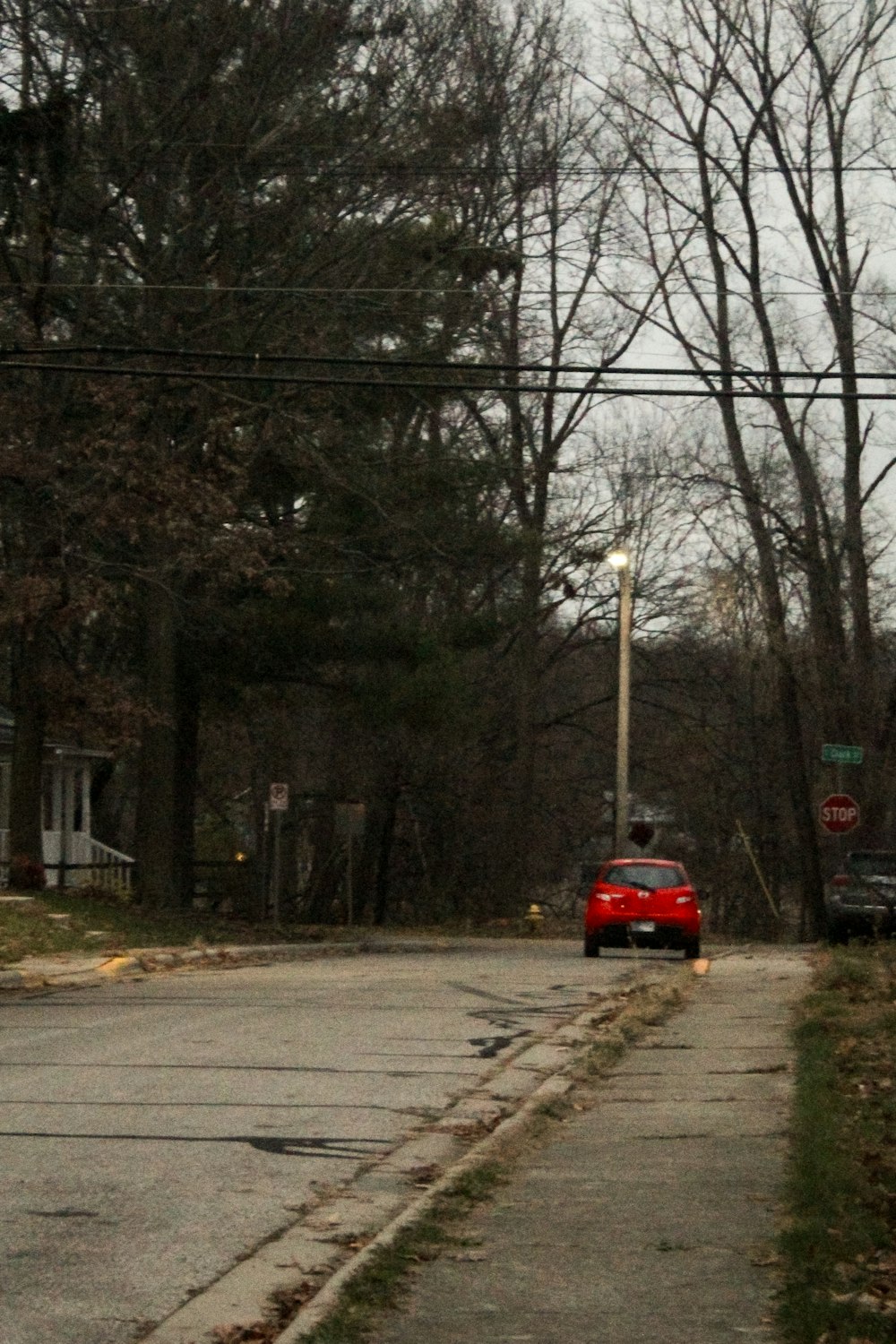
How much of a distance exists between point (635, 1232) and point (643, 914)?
2147 centimetres

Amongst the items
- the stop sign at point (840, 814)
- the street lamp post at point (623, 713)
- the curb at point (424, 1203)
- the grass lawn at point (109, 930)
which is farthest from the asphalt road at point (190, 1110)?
the street lamp post at point (623, 713)

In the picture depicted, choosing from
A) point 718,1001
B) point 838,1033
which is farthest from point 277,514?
point 838,1033

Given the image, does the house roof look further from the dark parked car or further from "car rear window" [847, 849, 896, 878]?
"car rear window" [847, 849, 896, 878]

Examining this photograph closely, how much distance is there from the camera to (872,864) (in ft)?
102

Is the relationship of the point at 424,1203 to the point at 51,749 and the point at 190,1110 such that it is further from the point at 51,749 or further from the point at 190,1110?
the point at 51,749

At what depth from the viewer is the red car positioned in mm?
28875

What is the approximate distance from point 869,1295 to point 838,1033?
8.34 meters

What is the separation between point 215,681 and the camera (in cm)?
3738

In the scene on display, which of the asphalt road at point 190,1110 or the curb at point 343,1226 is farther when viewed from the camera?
the asphalt road at point 190,1110

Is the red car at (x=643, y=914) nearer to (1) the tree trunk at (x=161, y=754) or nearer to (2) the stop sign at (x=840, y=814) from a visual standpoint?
(2) the stop sign at (x=840, y=814)

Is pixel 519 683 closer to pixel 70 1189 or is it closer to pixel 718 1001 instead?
pixel 718 1001

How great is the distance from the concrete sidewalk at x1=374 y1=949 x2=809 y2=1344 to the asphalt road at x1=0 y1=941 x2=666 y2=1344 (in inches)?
37.2

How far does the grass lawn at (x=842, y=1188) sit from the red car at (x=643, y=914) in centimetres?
1335

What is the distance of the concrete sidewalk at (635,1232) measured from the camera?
20.3 ft
